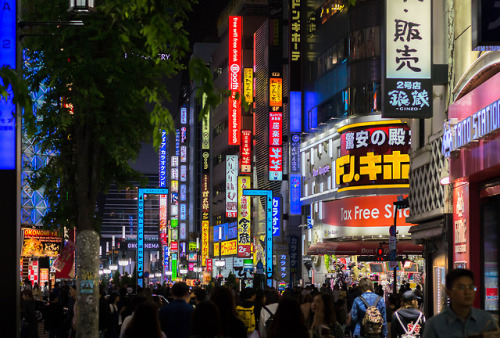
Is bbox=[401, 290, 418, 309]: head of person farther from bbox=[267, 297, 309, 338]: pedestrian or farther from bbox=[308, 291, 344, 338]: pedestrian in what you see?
bbox=[267, 297, 309, 338]: pedestrian

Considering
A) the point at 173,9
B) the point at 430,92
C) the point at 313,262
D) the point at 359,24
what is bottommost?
the point at 313,262

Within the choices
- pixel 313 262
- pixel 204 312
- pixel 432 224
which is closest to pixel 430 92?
pixel 432 224

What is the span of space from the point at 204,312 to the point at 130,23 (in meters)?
11.6

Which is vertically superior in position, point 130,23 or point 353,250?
point 130,23

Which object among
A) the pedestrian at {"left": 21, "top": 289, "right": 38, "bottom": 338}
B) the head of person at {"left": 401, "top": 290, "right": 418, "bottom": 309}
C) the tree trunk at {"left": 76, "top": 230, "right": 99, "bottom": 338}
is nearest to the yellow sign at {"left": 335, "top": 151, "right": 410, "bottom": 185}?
the pedestrian at {"left": 21, "top": 289, "right": 38, "bottom": 338}

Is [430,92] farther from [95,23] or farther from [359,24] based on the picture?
[359,24]

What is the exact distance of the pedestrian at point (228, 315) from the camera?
943cm

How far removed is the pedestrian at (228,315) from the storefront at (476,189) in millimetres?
8587

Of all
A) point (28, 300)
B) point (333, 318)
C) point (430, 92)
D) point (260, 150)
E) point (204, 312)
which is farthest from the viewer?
point (260, 150)

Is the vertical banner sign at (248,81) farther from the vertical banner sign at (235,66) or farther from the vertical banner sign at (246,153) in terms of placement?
the vertical banner sign at (246,153)

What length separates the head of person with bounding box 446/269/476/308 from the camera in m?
6.27

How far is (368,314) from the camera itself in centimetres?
1427

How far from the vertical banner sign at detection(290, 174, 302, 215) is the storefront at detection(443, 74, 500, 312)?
38269 millimetres

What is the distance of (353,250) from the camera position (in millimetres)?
45781
